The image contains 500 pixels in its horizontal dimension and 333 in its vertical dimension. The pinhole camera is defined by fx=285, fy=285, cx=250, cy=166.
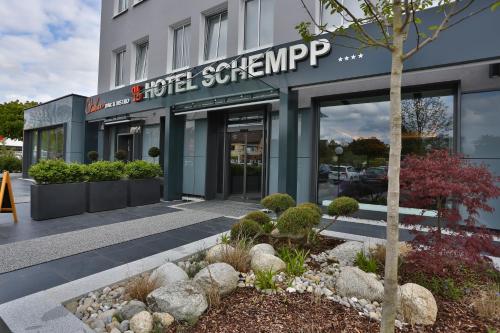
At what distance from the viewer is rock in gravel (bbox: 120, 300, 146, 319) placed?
9.25ft

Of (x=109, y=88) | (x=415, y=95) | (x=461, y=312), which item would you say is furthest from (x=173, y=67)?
(x=461, y=312)

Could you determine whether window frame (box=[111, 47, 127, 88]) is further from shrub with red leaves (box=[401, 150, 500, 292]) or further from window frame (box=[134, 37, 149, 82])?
shrub with red leaves (box=[401, 150, 500, 292])

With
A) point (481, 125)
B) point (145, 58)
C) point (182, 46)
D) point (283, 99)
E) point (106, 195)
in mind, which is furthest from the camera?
point (145, 58)

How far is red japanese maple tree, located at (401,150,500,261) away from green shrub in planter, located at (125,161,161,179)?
807cm

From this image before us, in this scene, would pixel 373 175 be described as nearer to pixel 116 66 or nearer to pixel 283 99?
pixel 283 99

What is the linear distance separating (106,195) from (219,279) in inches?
257

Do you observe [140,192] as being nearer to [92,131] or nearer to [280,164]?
[280,164]

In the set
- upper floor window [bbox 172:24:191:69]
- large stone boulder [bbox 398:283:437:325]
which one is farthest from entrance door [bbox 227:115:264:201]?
large stone boulder [bbox 398:283:437:325]

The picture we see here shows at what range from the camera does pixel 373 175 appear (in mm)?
7602

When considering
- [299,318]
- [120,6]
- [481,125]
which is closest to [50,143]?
[120,6]

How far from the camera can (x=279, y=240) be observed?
494 centimetres

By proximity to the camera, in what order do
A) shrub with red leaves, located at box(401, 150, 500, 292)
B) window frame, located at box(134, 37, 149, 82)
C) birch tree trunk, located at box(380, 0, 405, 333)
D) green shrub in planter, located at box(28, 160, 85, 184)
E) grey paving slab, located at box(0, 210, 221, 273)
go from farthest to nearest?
window frame, located at box(134, 37, 149, 82) < green shrub in planter, located at box(28, 160, 85, 184) < grey paving slab, located at box(0, 210, 221, 273) < shrub with red leaves, located at box(401, 150, 500, 292) < birch tree trunk, located at box(380, 0, 405, 333)

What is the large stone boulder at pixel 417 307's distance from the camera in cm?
275

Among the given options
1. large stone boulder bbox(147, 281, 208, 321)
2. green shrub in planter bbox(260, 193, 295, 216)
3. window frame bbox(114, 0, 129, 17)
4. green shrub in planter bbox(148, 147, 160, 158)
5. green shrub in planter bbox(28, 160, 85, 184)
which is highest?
window frame bbox(114, 0, 129, 17)
